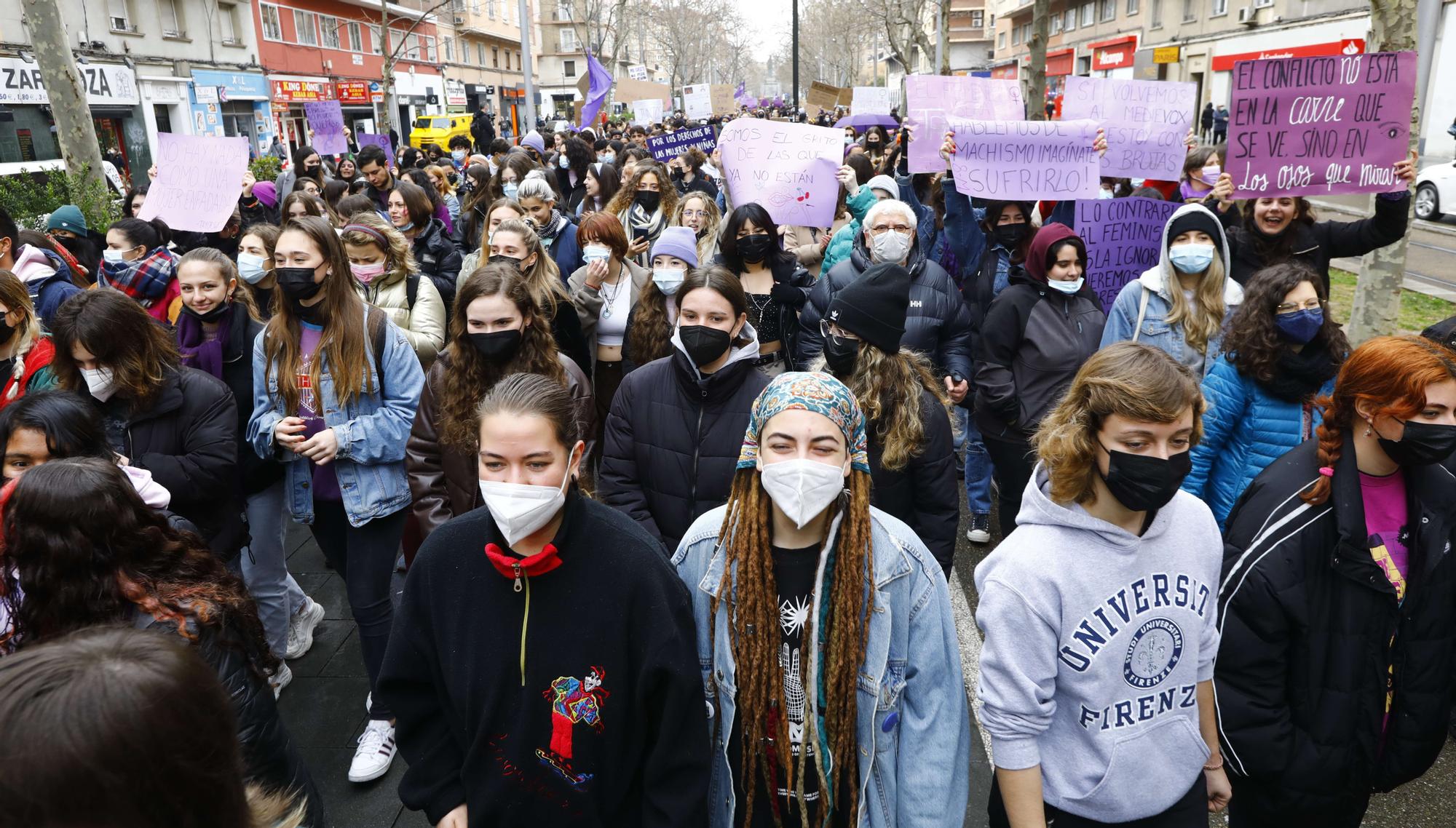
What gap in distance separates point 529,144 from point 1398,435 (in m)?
15.6

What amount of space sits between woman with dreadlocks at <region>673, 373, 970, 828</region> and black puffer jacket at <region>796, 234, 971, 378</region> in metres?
2.32

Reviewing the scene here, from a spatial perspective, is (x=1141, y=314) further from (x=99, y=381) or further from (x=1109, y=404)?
(x=99, y=381)

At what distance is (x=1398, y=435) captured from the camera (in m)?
2.32

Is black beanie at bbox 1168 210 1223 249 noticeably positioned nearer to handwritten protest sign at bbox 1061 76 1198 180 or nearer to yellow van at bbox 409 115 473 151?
handwritten protest sign at bbox 1061 76 1198 180

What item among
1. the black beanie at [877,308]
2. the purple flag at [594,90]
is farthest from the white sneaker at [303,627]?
the purple flag at [594,90]

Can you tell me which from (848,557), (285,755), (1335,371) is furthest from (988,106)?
(285,755)

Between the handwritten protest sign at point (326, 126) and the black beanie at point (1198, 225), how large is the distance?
12978 mm

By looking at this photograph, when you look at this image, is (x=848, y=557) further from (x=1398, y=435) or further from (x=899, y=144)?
(x=899, y=144)

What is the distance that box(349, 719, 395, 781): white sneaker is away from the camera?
358 centimetres

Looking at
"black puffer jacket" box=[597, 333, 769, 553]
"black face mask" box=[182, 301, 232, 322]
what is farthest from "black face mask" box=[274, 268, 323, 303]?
"black puffer jacket" box=[597, 333, 769, 553]

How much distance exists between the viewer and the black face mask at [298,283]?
3.72 m

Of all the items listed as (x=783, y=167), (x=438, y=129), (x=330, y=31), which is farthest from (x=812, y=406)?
(x=330, y=31)

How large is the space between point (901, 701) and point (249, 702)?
1526 mm

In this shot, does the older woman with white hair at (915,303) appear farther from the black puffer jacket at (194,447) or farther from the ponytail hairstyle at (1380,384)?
the black puffer jacket at (194,447)
